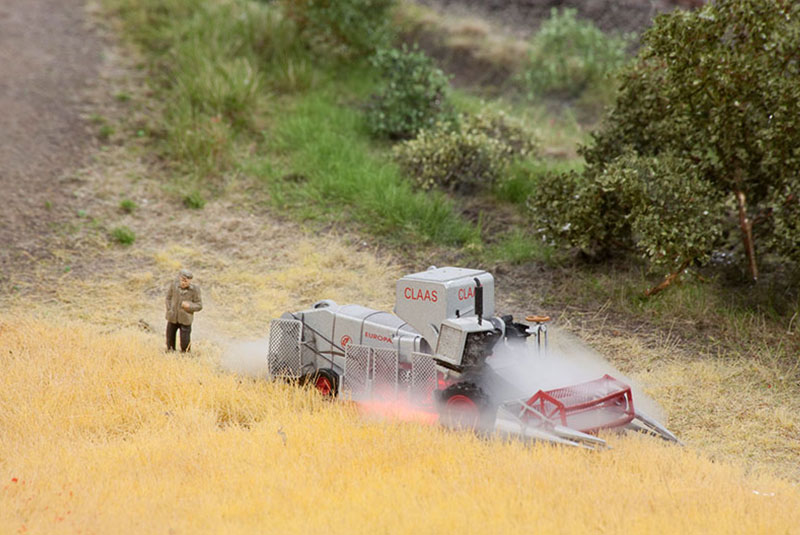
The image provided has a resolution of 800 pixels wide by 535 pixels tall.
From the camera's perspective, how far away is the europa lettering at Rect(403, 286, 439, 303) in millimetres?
8547

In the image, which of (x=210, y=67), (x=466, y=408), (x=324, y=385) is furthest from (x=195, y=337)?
(x=210, y=67)

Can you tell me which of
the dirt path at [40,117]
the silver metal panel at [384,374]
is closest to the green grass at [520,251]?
the silver metal panel at [384,374]

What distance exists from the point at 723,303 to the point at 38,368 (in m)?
9.13

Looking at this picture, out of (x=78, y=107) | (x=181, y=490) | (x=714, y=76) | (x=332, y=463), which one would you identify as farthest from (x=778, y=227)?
(x=78, y=107)

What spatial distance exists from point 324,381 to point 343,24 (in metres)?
13.0

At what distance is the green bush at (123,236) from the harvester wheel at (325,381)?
6.67 m

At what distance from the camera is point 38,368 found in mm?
A: 9680

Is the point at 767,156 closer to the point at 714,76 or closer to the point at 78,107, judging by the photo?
the point at 714,76

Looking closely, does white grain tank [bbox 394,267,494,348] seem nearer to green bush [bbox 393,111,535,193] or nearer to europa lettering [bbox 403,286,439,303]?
europa lettering [bbox 403,286,439,303]

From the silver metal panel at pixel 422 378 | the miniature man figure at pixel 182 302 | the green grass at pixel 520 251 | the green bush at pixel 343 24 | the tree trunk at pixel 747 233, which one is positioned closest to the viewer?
the silver metal panel at pixel 422 378

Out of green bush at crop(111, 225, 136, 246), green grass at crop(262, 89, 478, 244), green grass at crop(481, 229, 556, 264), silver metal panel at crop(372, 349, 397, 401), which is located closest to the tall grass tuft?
green grass at crop(262, 89, 478, 244)

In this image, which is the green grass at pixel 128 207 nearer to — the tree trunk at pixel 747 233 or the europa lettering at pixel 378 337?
the europa lettering at pixel 378 337

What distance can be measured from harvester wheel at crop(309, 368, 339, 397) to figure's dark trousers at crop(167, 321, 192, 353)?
2.01 metres

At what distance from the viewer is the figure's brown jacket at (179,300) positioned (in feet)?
33.9
